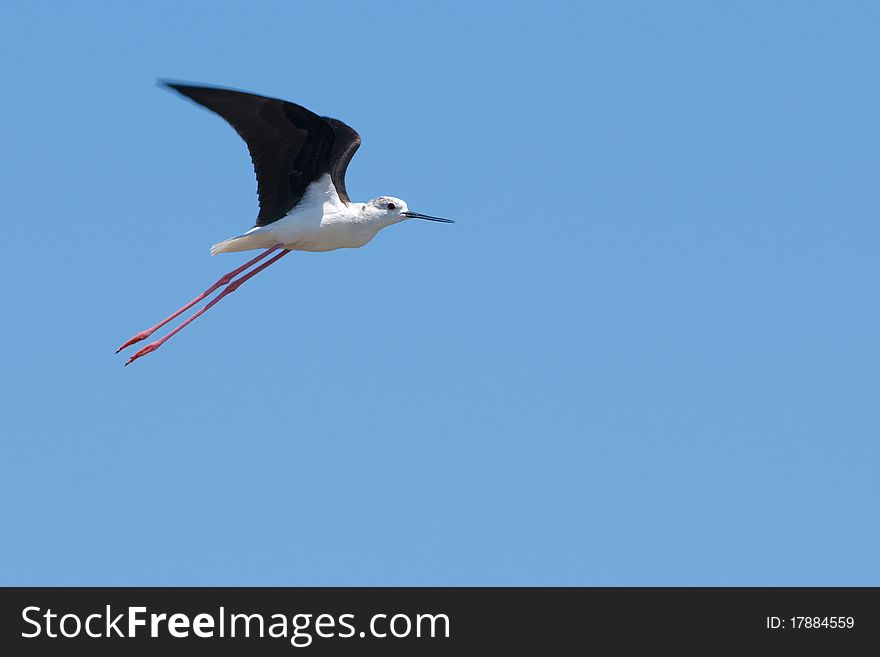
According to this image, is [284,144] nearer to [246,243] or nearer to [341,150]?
[341,150]

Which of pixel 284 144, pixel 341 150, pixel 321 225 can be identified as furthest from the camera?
pixel 341 150

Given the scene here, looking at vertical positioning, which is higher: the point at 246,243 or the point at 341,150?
the point at 341,150

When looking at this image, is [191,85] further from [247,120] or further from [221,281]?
[221,281]

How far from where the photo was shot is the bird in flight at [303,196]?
17.5 m

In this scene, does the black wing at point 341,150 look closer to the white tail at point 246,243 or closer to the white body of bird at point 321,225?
the white body of bird at point 321,225

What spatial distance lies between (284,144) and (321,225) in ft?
2.80

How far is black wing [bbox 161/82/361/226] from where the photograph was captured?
55.8ft

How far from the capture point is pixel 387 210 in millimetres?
18047

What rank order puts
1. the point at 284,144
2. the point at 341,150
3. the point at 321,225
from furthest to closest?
the point at 341,150 < the point at 321,225 < the point at 284,144

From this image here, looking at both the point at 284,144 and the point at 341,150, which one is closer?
the point at 284,144

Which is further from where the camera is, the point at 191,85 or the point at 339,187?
Answer: the point at 339,187
